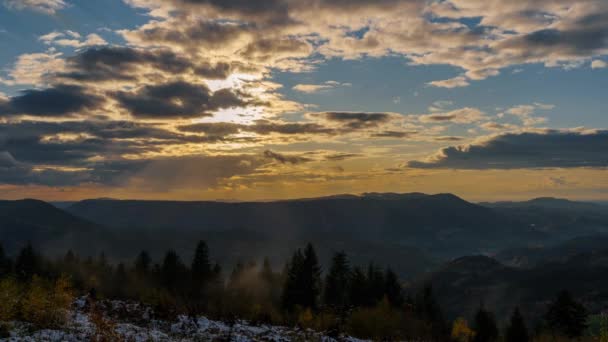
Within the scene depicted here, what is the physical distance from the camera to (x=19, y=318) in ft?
71.5

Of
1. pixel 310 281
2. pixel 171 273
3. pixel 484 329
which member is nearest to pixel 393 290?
pixel 484 329

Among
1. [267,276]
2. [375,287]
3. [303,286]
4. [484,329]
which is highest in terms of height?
[303,286]

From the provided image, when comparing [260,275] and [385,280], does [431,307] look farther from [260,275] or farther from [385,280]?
[260,275]

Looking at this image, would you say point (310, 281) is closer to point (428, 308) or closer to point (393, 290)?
point (393, 290)

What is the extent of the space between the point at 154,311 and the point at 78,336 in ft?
35.3

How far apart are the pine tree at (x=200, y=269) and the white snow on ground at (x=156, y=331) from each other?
53913 mm


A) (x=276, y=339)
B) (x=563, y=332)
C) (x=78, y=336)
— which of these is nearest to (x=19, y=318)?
(x=78, y=336)

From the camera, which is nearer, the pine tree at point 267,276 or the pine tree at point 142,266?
the pine tree at point 142,266

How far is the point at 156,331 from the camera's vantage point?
24672 mm

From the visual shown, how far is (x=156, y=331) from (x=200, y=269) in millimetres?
64956

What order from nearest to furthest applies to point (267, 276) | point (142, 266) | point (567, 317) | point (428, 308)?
point (567, 317) < point (428, 308) < point (142, 266) < point (267, 276)

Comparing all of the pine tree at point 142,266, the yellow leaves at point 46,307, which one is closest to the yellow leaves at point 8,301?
the yellow leaves at point 46,307

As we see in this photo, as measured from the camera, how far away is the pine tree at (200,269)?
283 feet

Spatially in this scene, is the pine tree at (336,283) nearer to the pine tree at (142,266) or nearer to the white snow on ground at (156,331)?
the pine tree at (142,266)
